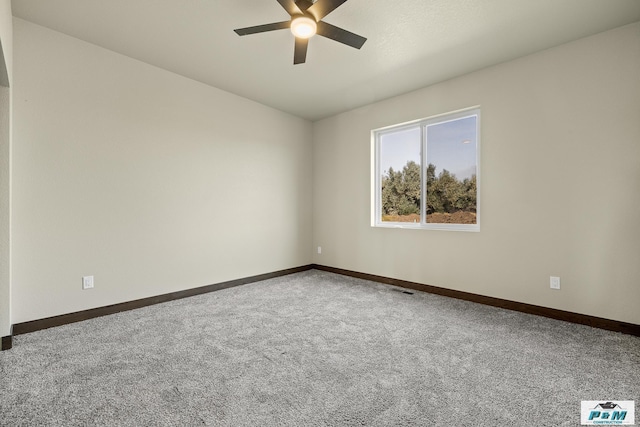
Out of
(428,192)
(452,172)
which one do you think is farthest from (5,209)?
(452,172)

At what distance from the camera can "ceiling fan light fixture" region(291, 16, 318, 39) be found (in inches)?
85.9

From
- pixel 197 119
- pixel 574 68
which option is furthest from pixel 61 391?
pixel 574 68

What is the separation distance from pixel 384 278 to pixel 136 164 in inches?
136

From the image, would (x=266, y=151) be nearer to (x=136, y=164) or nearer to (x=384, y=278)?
(x=136, y=164)

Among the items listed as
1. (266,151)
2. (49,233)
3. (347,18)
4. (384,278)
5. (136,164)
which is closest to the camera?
(347,18)

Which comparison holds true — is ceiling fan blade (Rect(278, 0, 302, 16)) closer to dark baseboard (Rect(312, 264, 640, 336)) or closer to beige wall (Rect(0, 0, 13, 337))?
beige wall (Rect(0, 0, 13, 337))

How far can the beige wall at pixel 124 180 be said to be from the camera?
2596 millimetres

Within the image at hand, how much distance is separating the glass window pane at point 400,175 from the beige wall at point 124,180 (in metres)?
1.79

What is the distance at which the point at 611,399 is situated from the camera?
5.36ft

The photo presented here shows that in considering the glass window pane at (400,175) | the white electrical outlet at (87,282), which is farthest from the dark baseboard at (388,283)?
the glass window pane at (400,175)

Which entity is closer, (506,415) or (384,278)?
(506,415)

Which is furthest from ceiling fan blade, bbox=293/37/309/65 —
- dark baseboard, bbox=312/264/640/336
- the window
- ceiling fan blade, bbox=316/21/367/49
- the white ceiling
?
dark baseboard, bbox=312/264/640/336

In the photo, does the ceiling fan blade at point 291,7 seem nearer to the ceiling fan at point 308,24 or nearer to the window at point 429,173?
the ceiling fan at point 308,24

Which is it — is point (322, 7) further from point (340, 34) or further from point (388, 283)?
point (388, 283)
